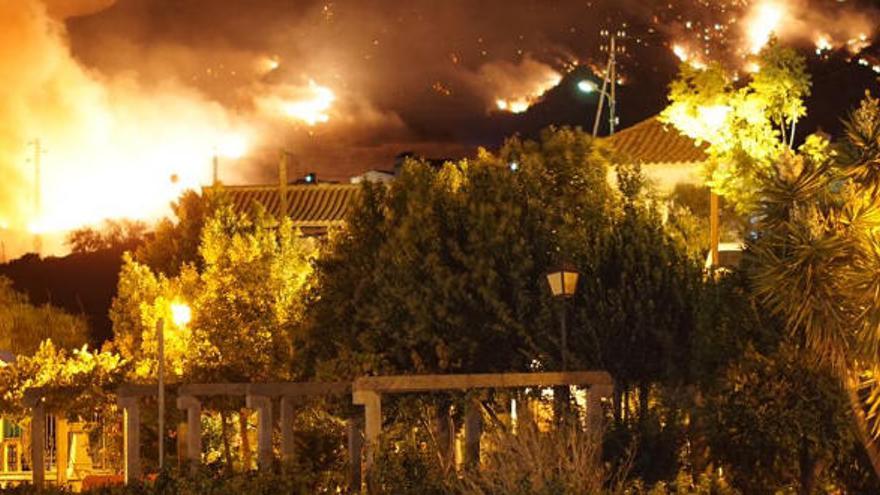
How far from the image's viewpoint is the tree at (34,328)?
5181 cm

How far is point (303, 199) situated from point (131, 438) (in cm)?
3042

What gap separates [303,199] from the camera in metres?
55.3

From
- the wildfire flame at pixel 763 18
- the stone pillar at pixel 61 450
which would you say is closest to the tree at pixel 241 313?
the stone pillar at pixel 61 450

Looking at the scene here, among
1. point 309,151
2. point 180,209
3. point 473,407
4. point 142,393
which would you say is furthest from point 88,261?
point 473,407

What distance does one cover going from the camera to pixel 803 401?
2020 centimetres

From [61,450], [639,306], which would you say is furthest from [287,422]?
[61,450]

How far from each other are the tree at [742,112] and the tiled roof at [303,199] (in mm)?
23993

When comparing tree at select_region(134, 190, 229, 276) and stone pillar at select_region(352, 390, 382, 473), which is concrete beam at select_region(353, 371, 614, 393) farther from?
tree at select_region(134, 190, 229, 276)

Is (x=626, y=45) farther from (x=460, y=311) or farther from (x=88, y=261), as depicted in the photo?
(x=460, y=311)

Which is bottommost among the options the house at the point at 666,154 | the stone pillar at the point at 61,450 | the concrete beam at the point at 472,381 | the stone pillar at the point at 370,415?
the stone pillar at the point at 61,450

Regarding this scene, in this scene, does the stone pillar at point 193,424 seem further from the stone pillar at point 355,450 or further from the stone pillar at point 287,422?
the stone pillar at point 355,450

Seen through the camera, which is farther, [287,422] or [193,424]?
[287,422]

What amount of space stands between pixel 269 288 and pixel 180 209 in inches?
507

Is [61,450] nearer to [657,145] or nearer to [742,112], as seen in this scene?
[742,112]
